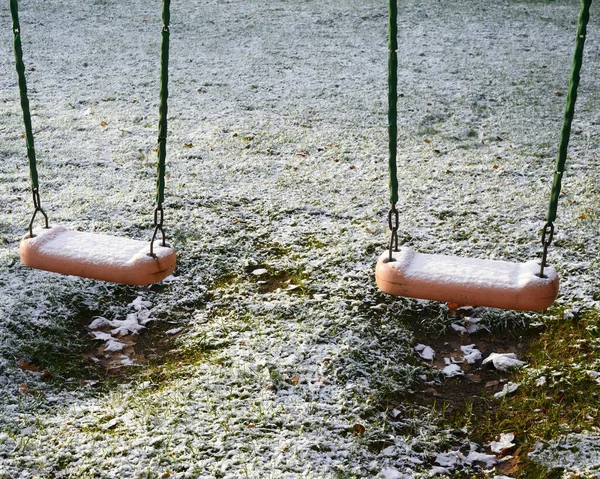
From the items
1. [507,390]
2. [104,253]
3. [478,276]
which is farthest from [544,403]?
[104,253]

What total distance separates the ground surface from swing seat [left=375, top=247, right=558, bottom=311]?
0.81 m

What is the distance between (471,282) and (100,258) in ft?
4.61

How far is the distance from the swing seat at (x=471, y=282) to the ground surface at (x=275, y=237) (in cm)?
81

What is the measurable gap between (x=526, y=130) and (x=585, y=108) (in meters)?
0.94

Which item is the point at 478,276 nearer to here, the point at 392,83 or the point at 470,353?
the point at 392,83

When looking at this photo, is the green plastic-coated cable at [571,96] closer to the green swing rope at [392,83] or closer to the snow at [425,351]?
the green swing rope at [392,83]

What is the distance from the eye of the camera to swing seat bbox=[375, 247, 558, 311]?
2512 mm

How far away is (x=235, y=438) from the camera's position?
300 centimetres

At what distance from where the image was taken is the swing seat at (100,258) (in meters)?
2.65

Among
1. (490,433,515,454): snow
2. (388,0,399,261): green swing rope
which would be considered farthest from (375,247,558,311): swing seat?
(490,433,515,454): snow

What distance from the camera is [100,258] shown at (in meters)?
2.69

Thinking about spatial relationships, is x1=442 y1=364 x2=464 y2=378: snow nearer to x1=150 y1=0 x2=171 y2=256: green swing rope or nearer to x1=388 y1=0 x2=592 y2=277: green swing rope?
x1=388 y1=0 x2=592 y2=277: green swing rope

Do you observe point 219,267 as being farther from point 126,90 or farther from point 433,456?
point 126,90

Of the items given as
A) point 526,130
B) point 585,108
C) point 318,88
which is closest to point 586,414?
point 526,130
